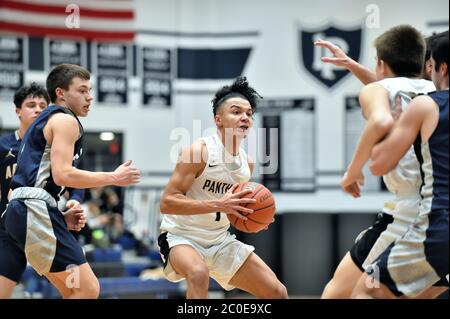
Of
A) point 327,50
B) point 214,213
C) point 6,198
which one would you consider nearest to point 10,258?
point 6,198

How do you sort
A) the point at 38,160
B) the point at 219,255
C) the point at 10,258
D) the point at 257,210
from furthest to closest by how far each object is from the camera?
the point at 10,258 → the point at 219,255 → the point at 257,210 → the point at 38,160

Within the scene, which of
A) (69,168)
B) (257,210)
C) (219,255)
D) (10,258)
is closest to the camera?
(69,168)

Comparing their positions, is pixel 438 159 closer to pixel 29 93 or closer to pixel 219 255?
pixel 219 255

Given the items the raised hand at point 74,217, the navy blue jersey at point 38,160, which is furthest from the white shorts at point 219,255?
the navy blue jersey at point 38,160

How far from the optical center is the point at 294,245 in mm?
11203

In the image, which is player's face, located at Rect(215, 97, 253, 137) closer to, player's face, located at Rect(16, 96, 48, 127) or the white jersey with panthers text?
the white jersey with panthers text

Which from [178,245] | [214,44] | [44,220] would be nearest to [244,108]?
[178,245]

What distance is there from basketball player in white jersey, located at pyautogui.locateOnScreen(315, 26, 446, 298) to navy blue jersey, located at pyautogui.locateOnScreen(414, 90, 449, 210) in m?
0.17

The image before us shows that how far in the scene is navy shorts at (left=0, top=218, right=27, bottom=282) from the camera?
526 cm

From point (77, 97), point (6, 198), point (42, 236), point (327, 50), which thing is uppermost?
point (327, 50)

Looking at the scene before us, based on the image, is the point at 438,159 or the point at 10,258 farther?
the point at 10,258

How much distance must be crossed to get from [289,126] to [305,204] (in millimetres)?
1310

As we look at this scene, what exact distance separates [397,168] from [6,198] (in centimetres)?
308

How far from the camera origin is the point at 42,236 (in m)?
4.49
